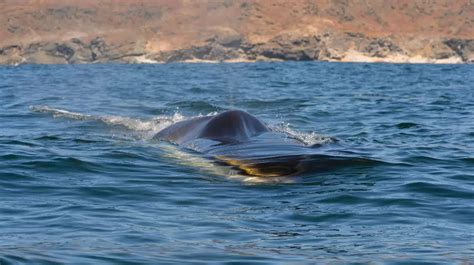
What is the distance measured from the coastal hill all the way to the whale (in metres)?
85.6

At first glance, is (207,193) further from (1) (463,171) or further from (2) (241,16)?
(2) (241,16)

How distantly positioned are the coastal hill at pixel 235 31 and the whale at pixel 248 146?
281ft

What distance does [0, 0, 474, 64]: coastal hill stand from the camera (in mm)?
101812


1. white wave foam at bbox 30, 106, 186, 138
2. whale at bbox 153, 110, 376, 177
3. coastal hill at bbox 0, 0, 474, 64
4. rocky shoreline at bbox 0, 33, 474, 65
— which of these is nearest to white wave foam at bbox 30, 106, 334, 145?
white wave foam at bbox 30, 106, 186, 138

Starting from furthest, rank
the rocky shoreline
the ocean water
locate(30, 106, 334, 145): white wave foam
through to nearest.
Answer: the rocky shoreline < locate(30, 106, 334, 145): white wave foam < the ocean water

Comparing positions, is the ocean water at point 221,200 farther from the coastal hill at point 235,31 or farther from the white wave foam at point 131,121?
the coastal hill at point 235,31

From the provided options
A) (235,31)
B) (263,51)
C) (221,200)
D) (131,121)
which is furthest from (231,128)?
(235,31)

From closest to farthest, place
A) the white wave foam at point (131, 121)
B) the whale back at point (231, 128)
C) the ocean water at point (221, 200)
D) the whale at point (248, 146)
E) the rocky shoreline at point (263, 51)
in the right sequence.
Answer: the ocean water at point (221, 200), the whale at point (248, 146), the whale back at point (231, 128), the white wave foam at point (131, 121), the rocky shoreline at point (263, 51)

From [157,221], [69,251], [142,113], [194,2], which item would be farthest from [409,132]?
[194,2]

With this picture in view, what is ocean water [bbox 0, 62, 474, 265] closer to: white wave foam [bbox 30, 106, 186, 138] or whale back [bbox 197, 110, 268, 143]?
white wave foam [bbox 30, 106, 186, 138]

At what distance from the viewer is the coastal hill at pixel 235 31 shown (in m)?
102

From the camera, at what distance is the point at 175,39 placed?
109m

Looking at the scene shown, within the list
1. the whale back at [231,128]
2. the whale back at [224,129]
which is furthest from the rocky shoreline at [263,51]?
Result: the whale back at [231,128]

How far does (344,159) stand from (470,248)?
4445 mm
